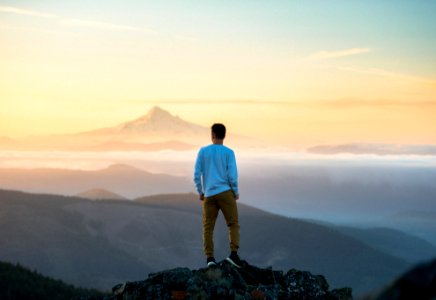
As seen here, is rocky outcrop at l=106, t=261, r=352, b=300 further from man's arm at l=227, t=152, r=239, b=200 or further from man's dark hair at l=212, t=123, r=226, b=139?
man's dark hair at l=212, t=123, r=226, b=139

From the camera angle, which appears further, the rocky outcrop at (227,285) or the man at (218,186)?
the man at (218,186)

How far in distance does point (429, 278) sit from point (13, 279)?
9537 cm

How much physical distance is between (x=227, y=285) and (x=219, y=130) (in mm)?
3548

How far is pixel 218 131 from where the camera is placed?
15.2m

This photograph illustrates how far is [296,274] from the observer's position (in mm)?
15219

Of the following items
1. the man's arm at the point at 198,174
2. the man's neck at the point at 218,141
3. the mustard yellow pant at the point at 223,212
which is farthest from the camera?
the man's arm at the point at 198,174

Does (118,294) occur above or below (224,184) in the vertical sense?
below

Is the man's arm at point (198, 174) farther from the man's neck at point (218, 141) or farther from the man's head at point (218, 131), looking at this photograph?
the man's head at point (218, 131)

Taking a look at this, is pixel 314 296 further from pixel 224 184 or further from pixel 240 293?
pixel 224 184

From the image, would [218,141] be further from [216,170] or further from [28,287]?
[28,287]

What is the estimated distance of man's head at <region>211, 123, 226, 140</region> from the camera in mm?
15102

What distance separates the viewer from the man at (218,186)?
15367 mm

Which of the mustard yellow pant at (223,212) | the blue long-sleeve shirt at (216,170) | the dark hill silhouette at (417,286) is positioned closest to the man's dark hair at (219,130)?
the blue long-sleeve shirt at (216,170)

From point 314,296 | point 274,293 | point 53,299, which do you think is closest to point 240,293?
point 274,293
